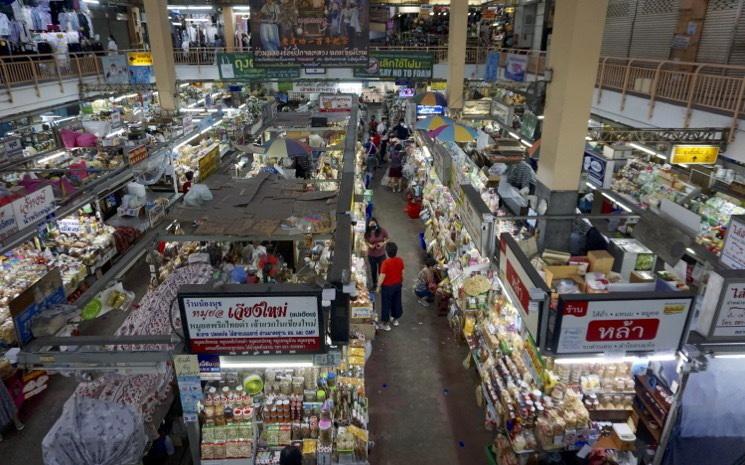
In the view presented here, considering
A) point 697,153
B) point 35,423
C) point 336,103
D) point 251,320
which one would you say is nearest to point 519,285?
point 251,320

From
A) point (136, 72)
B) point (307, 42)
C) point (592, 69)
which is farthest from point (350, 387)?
point (136, 72)

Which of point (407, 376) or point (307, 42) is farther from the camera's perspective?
point (307, 42)

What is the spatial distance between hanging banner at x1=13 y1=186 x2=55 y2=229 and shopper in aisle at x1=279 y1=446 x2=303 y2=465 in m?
5.00

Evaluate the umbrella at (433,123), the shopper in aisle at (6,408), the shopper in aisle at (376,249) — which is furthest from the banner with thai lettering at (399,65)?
the shopper in aisle at (6,408)

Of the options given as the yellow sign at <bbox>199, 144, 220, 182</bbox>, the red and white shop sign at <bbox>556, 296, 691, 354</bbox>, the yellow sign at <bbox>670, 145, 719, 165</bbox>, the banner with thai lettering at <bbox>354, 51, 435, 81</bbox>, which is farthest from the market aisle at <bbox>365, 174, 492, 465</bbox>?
the banner with thai lettering at <bbox>354, 51, 435, 81</bbox>

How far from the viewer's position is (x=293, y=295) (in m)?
4.02

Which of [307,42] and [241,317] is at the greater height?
[307,42]

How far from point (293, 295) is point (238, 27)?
30.6 m

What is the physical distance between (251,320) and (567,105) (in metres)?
4.60

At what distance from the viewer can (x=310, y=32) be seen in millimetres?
17234

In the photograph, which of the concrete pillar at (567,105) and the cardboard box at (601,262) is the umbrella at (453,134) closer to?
the concrete pillar at (567,105)

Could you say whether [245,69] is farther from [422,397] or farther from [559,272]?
[559,272]

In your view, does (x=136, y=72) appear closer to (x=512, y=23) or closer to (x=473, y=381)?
(x=473, y=381)

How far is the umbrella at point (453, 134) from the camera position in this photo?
33.9ft
